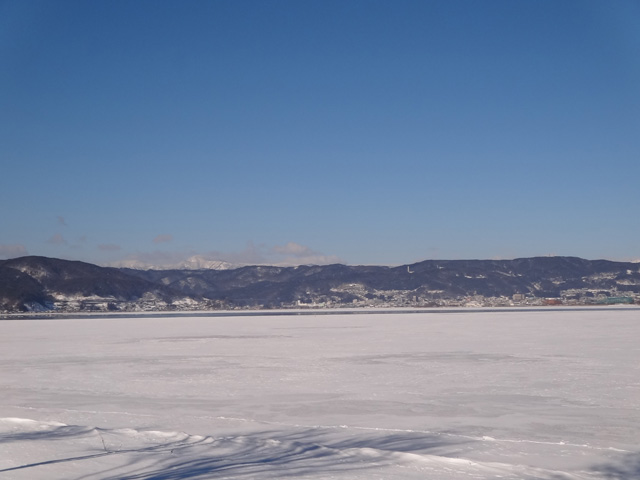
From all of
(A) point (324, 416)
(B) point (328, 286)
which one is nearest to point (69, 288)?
(B) point (328, 286)

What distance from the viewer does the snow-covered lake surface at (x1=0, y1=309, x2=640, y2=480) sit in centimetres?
636

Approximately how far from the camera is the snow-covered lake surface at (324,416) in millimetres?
6355

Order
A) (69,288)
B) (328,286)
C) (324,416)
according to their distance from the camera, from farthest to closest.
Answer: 1. (328,286)
2. (69,288)
3. (324,416)

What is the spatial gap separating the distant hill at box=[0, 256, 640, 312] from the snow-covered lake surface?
268 ft

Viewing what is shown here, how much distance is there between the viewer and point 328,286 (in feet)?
501

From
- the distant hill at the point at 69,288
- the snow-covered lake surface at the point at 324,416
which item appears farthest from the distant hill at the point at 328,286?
the snow-covered lake surface at the point at 324,416

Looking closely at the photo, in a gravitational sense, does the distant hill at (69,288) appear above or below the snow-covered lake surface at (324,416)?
above

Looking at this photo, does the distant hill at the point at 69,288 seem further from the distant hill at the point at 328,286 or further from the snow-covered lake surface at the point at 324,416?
the snow-covered lake surface at the point at 324,416

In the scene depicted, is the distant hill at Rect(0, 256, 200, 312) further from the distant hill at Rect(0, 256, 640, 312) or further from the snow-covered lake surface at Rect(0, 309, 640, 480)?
the snow-covered lake surface at Rect(0, 309, 640, 480)

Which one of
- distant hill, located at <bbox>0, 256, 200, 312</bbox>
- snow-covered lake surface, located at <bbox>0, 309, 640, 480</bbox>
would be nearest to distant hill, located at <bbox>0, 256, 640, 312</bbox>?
distant hill, located at <bbox>0, 256, 200, 312</bbox>

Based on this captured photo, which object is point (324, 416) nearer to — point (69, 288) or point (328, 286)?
point (69, 288)

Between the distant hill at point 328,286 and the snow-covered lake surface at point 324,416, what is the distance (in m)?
81.5

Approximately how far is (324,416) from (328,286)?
144180 millimetres

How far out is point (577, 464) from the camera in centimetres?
640
